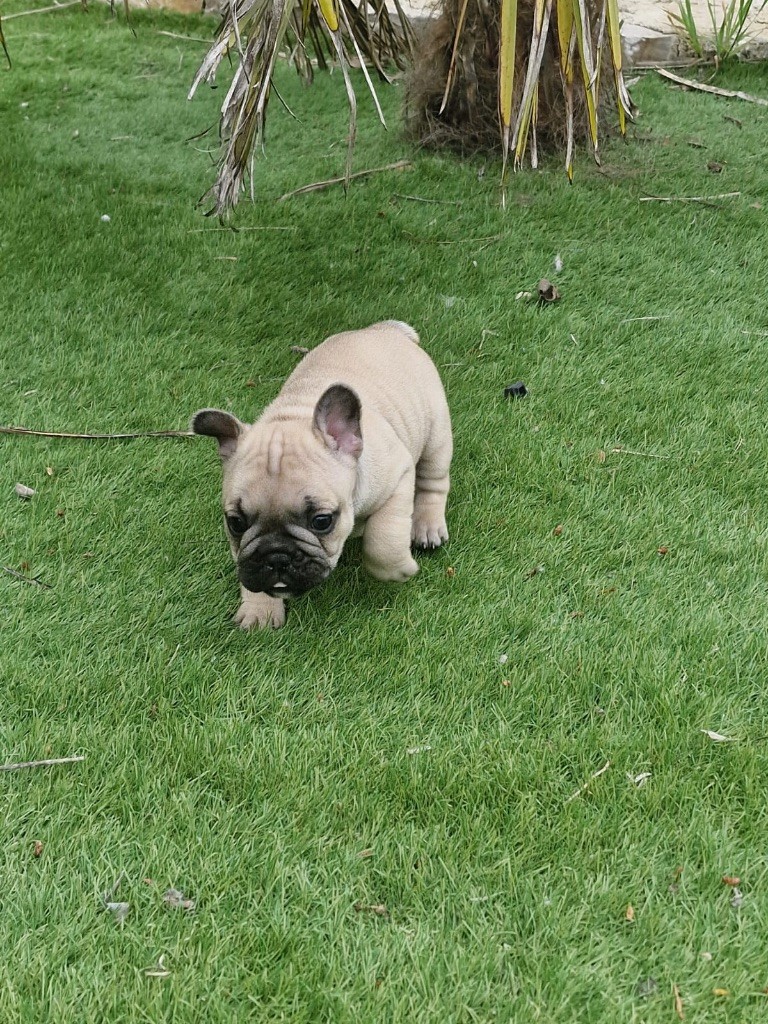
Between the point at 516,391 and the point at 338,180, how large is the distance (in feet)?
10.1

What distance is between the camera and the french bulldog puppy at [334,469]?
2.62m

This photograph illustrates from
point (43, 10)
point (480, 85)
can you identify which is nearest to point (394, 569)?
point (480, 85)

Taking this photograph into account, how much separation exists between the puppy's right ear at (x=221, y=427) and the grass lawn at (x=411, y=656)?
61cm

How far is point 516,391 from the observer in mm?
4238

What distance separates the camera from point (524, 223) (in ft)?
18.8

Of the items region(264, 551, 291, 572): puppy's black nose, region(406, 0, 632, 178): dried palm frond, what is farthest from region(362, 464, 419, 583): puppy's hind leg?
region(406, 0, 632, 178): dried palm frond

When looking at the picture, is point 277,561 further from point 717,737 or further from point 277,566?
point 717,737

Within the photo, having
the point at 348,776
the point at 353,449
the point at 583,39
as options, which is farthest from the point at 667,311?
the point at 348,776

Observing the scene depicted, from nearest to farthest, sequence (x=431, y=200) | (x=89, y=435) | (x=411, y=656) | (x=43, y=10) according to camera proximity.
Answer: (x=411, y=656), (x=89, y=435), (x=431, y=200), (x=43, y=10)

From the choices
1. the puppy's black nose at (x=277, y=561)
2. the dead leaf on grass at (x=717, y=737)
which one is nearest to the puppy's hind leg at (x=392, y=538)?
the puppy's black nose at (x=277, y=561)

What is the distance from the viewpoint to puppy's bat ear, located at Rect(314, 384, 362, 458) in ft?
8.76

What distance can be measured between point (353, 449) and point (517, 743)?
111 centimetres

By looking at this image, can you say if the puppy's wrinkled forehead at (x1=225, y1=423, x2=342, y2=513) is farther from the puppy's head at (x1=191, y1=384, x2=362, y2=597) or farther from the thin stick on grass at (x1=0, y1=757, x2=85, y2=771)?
the thin stick on grass at (x1=0, y1=757, x2=85, y2=771)

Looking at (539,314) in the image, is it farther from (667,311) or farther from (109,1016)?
(109,1016)
